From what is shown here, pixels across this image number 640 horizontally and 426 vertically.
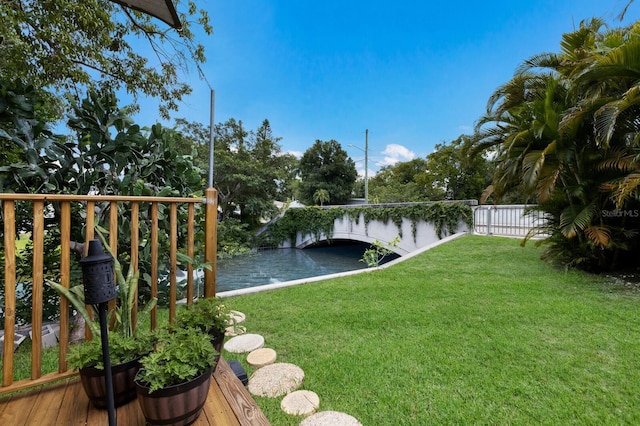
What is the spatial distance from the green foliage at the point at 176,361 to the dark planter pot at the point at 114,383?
0.13 m

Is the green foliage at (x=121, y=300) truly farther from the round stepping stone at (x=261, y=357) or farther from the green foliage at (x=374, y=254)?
the green foliage at (x=374, y=254)

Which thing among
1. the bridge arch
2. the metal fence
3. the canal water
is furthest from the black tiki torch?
the metal fence

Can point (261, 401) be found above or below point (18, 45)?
below

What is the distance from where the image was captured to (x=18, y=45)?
2.69 m

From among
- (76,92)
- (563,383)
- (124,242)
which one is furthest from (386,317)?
(76,92)

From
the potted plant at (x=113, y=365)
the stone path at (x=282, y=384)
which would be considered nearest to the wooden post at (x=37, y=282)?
the potted plant at (x=113, y=365)

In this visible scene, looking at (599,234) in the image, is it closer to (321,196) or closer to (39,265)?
(39,265)

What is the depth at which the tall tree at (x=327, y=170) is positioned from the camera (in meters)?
21.4

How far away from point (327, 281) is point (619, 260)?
4.31m

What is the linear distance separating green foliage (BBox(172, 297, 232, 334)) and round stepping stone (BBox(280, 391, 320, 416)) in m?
Answer: 0.53

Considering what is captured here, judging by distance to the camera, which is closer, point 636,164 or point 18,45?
point 18,45

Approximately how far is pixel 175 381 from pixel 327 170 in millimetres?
20699

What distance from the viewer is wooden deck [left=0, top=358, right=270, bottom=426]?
1098 mm

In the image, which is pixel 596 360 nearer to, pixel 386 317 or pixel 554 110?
pixel 386 317
